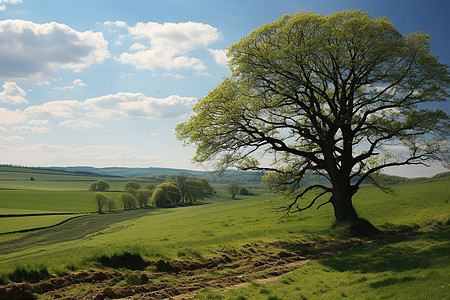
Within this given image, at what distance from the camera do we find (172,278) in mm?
11008

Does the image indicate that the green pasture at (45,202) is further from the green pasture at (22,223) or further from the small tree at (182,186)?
the small tree at (182,186)

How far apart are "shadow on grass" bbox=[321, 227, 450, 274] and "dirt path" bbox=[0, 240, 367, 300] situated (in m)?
1.54

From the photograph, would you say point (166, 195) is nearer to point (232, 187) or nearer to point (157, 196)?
point (157, 196)

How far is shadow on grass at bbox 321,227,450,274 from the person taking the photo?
36.9 ft

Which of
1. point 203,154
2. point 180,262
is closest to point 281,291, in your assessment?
point 180,262

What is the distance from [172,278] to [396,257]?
10144 mm

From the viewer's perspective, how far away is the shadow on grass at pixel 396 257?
1125 cm

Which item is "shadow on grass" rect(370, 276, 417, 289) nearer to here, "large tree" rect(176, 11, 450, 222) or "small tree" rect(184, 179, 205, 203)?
"large tree" rect(176, 11, 450, 222)

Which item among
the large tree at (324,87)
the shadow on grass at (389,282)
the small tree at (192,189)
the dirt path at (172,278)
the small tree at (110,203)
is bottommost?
the small tree at (110,203)

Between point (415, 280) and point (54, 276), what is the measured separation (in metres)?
12.3

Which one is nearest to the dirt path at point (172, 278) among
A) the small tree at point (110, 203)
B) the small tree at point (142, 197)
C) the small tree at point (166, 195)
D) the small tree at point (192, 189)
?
the small tree at point (110, 203)

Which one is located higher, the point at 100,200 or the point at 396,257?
the point at 396,257

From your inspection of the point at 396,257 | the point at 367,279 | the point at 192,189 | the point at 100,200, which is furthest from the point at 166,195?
the point at 367,279

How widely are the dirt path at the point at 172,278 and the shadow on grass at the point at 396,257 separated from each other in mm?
1539
